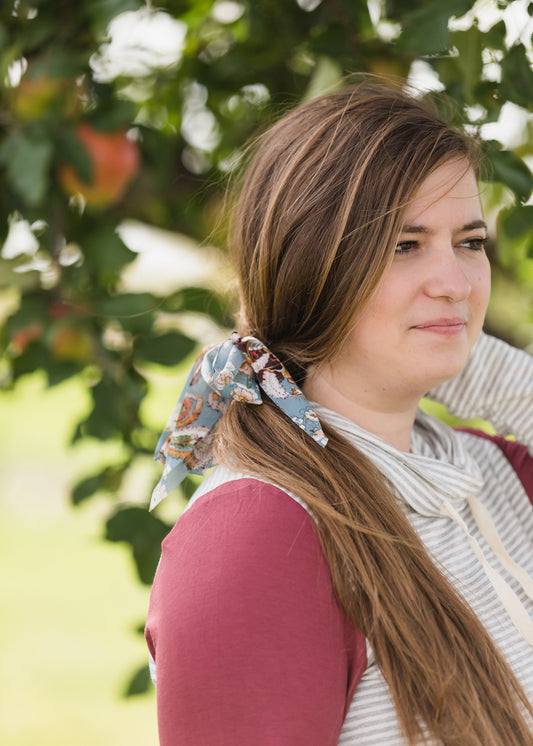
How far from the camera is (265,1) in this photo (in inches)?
44.1

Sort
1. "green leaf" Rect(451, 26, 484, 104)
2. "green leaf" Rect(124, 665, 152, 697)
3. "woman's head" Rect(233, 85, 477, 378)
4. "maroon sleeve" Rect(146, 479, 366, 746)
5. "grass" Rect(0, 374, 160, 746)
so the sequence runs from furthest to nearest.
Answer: "grass" Rect(0, 374, 160, 746)
"green leaf" Rect(124, 665, 152, 697)
"green leaf" Rect(451, 26, 484, 104)
"woman's head" Rect(233, 85, 477, 378)
"maroon sleeve" Rect(146, 479, 366, 746)

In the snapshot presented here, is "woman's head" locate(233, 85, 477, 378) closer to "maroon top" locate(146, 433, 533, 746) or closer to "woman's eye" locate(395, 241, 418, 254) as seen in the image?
"woman's eye" locate(395, 241, 418, 254)

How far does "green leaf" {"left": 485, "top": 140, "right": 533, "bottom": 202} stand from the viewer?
2.80 feet

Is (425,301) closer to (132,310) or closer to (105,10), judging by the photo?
(132,310)

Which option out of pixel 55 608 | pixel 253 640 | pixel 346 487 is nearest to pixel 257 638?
pixel 253 640

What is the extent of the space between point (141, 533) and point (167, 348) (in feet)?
0.73

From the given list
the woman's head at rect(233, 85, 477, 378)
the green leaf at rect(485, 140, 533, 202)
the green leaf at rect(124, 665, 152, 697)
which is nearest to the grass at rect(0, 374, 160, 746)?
the green leaf at rect(124, 665, 152, 697)

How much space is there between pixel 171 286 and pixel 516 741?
65 cm

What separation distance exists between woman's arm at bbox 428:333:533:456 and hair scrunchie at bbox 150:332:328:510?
1.02ft

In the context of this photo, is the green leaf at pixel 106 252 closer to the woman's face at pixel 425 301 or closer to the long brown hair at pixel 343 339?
the long brown hair at pixel 343 339

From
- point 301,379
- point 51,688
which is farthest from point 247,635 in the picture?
point 51,688

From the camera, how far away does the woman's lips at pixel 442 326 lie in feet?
2.43

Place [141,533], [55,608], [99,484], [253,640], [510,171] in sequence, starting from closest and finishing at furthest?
[253,640], [510,171], [141,533], [99,484], [55,608]

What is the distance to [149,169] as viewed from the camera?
118 cm
